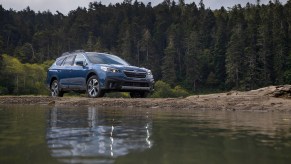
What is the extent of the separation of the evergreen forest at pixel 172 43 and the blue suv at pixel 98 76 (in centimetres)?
8616

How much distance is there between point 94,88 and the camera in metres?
12.6

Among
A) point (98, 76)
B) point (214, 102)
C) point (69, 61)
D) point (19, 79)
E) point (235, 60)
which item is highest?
point (235, 60)

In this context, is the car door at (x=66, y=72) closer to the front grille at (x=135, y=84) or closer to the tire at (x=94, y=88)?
the tire at (x=94, y=88)

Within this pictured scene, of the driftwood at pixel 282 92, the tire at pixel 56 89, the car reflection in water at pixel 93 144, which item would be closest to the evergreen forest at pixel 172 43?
the tire at pixel 56 89

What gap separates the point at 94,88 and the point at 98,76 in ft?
1.65

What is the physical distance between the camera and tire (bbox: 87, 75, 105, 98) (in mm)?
12481

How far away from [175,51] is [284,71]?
37.4 metres

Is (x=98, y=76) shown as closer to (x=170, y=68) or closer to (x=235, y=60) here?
(x=235, y=60)

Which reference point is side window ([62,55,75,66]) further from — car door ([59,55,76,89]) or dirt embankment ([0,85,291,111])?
dirt embankment ([0,85,291,111])

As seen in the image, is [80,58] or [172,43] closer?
[80,58]

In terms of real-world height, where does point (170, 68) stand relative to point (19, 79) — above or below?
above

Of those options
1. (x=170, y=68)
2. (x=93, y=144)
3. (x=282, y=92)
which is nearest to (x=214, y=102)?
(x=282, y=92)

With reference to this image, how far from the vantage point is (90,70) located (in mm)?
12688

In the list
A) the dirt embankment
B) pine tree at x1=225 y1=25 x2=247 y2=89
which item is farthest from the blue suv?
pine tree at x1=225 y1=25 x2=247 y2=89
